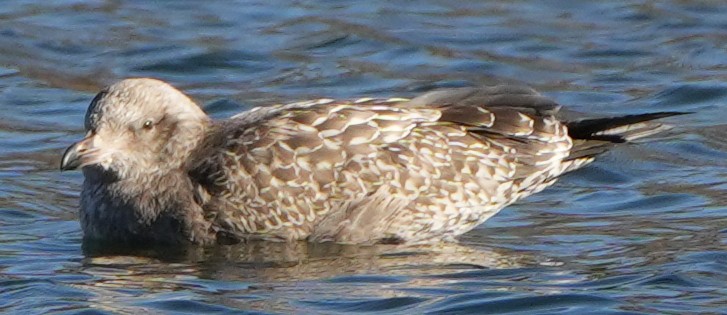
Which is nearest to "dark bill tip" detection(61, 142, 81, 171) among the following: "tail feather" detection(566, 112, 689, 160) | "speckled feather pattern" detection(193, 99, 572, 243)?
"speckled feather pattern" detection(193, 99, 572, 243)

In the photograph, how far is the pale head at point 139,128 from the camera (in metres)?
10.1

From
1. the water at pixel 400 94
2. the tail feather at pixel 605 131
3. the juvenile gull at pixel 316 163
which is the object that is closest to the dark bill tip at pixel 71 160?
the juvenile gull at pixel 316 163

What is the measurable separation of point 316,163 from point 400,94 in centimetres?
441

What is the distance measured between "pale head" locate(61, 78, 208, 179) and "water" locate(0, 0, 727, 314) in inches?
18.5

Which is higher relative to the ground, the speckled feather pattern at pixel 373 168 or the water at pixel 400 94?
the speckled feather pattern at pixel 373 168

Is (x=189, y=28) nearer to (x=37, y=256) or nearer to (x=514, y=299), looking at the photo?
(x=37, y=256)

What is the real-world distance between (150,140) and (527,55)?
5815mm

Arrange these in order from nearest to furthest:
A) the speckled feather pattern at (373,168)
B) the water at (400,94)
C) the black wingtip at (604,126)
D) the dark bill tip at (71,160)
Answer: the water at (400,94), the dark bill tip at (71,160), the speckled feather pattern at (373,168), the black wingtip at (604,126)

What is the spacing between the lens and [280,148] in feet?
33.1

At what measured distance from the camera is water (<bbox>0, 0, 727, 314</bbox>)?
9203 millimetres

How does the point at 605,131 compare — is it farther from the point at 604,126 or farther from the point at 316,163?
the point at 316,163

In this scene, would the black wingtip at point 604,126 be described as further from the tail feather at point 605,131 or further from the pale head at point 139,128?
the pale head at point 139,128

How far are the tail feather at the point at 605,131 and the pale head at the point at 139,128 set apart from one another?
198 cm

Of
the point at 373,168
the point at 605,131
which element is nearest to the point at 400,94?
the point at 605,131
